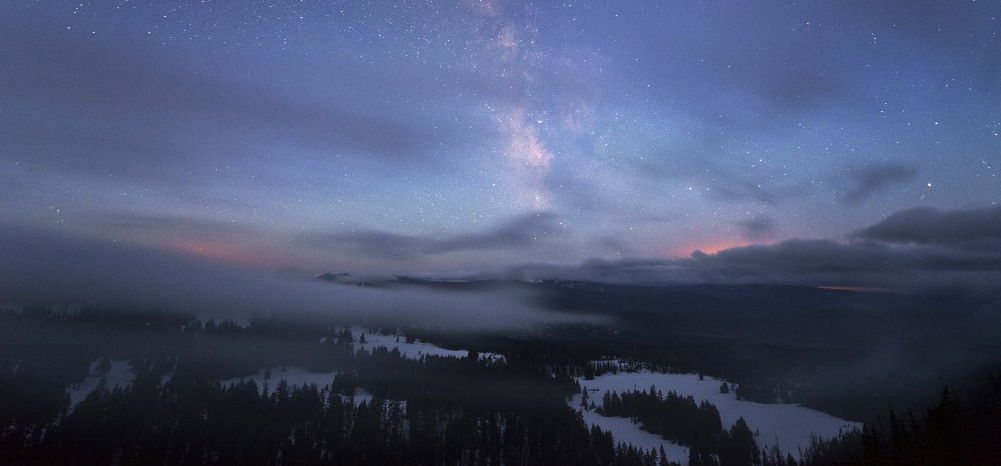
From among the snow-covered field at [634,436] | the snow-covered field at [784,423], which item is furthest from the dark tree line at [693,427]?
the snow-covered field at [784,423]

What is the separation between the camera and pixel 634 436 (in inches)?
6171

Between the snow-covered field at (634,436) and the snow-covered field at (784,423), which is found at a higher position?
the snow-covered field at (784,423)

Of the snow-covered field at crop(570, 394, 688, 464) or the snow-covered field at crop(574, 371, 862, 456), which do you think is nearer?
the snow-covered field at crop(570, 394, 688, 464)

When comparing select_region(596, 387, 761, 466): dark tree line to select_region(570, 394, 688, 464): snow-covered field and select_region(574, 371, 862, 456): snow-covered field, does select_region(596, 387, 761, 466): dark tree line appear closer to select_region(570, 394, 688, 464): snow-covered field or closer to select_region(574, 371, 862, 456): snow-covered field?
select_region(570, 394, 688, 464): snow-covered field

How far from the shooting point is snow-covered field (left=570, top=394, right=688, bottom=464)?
14038 cm

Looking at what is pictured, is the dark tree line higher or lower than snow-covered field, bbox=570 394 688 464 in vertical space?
higher

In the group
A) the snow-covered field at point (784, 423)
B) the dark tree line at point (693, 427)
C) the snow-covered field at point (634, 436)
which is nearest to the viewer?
the dark tree line at point (693, 427)

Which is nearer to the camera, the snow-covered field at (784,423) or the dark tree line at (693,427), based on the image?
the dark tree line at (693,427)

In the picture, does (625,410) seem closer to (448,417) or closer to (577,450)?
(577,450)

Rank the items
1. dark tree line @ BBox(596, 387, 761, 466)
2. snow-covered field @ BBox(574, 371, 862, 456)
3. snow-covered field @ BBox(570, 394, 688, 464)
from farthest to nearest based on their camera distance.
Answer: snow-covered field @ BBox(574, 371, 862, 456), snow-covered field @ BBox(570, 394, 688, 464), dark tree line @ BBox(596, 387, 761, 466)

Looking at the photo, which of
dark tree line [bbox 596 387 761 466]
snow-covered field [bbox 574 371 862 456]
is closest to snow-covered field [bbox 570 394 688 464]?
snow-covered field [bbox 574 371 862 456]

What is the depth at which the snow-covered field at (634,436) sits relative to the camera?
140 meters

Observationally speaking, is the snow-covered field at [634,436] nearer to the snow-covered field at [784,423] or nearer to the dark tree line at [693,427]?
the snow-covered field at [784,423]

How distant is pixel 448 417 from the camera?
544 ft
